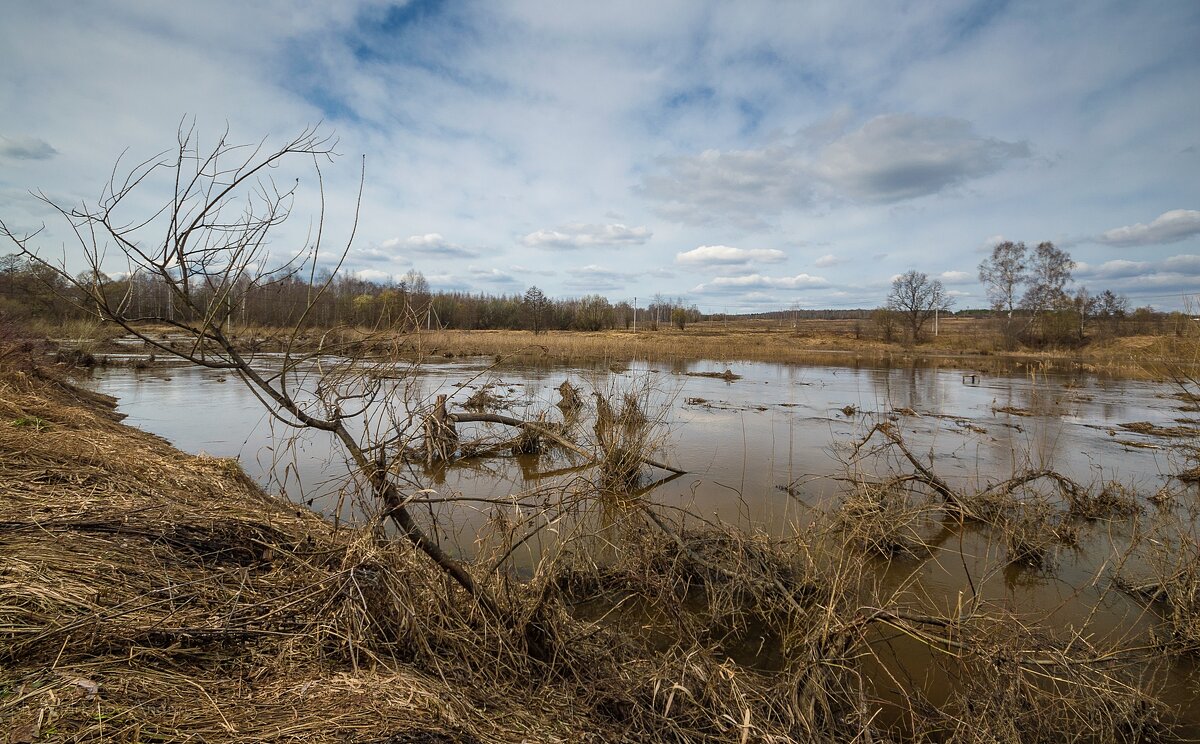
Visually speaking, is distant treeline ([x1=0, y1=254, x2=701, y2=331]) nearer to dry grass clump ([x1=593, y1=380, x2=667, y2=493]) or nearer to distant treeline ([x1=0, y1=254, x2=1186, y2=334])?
distant treeline ([x1=0, y1=254, x2=1186, y2=334])

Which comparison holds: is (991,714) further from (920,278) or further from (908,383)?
(920,278)

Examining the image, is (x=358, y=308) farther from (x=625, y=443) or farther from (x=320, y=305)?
(x=625, y=443)

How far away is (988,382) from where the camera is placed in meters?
23.7

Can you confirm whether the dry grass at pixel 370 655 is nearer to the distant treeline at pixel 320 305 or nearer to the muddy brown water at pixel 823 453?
the muddy brown water at pixel 823 453

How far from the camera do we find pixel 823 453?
10.3m

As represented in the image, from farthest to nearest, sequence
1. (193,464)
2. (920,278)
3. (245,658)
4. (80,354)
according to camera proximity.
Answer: (920,278) → (80,354) → (193,464) → (245,658)

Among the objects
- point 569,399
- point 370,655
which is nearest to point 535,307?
point 569,399

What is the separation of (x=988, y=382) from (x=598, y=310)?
162 ft

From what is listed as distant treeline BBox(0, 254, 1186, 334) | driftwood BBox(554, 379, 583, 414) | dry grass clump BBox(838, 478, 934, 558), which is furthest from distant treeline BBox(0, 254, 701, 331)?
dry grass clump BBox(838, 478, 934, 558)

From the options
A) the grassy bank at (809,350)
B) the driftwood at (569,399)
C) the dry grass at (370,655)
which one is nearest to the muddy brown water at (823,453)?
the dry grass at (370,655)

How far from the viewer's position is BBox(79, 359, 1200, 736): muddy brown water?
4719 mm

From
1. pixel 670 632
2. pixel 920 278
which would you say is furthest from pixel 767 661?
pixel 920 278

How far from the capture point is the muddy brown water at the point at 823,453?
4719 mm

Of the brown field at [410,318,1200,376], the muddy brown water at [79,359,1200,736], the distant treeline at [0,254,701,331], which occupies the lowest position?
the muddy brown water at [79,359,1200,736]
